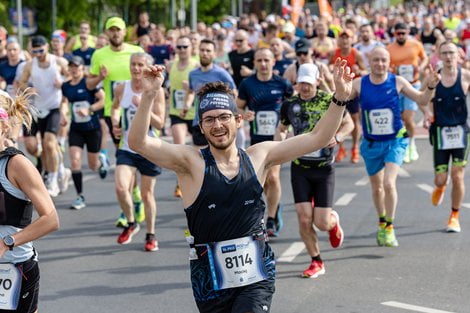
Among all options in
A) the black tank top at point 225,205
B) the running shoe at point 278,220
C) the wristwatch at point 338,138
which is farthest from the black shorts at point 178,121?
the black tank top at point 225,205

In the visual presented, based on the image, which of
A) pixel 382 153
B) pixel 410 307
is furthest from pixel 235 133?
pixel 382 153

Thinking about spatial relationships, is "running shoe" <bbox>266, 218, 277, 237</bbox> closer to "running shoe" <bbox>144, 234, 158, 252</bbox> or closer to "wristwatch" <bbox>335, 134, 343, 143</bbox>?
"running shoe" <bbox>144, 234, 158, 252</bbox>

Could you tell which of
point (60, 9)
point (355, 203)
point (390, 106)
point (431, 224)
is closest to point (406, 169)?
point (355, 203)

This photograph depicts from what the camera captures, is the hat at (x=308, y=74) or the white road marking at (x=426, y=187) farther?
the white road marking at (x=426, y=187)

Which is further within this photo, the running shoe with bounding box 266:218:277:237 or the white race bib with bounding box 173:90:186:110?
the white race bib with bounding box 173:90:186:110

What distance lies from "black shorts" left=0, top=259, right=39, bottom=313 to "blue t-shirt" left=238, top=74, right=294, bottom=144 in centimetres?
626

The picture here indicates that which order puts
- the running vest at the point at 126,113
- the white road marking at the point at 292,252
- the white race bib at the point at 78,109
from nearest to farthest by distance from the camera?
the white road marking at the point at 292,252, the running vest at the point at 126,113, the white race bib at the point at 78,109

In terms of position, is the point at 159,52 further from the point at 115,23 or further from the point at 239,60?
the point at 115,23

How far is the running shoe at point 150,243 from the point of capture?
33.5 ft

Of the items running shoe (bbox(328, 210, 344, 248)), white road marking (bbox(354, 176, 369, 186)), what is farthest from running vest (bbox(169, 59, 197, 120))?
running shoe (bbox(328, 210, 344, 248))

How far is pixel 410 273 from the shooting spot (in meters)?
9.00

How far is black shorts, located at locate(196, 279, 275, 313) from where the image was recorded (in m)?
5.50

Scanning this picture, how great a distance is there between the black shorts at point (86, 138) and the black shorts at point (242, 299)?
7.67 m

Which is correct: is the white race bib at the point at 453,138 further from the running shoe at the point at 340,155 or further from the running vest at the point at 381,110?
the running shoe at the point at 340,155
